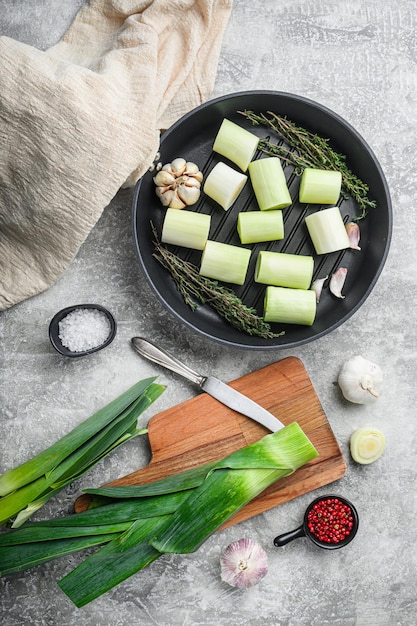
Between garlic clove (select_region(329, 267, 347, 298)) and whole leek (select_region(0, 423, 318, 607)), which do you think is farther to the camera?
garlic clove (select_region(329, 267, 347, 298))

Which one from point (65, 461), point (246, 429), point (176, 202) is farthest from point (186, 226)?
point (65, 461)

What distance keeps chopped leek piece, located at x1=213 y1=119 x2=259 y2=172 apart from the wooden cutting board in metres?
0.54

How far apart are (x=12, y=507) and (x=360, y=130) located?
1.31 m

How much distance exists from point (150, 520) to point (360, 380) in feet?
2.06

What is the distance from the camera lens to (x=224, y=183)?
1.64 meters

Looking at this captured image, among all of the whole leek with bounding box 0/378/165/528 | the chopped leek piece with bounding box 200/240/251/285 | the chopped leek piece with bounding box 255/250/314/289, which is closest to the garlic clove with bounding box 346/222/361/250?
the chopped leek piece with bounding box 255/250/314/289

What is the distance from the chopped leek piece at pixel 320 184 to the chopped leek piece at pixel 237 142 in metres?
0.15

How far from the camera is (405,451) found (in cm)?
170

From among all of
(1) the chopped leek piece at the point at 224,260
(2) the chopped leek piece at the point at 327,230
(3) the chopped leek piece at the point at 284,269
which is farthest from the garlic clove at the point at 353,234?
(1) the chopped leek piece at the point at 224,260

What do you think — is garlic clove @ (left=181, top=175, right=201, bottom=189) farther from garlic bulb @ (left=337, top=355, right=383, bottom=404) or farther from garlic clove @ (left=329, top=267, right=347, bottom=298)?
garlic bulb @ (left=337, top=355, right=383, bottom=404)

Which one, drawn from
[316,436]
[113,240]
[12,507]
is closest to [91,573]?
[12,507]

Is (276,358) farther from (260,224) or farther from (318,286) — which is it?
(260,224)

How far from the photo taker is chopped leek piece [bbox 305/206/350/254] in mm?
1623

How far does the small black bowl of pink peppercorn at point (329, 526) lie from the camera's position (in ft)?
5.24
